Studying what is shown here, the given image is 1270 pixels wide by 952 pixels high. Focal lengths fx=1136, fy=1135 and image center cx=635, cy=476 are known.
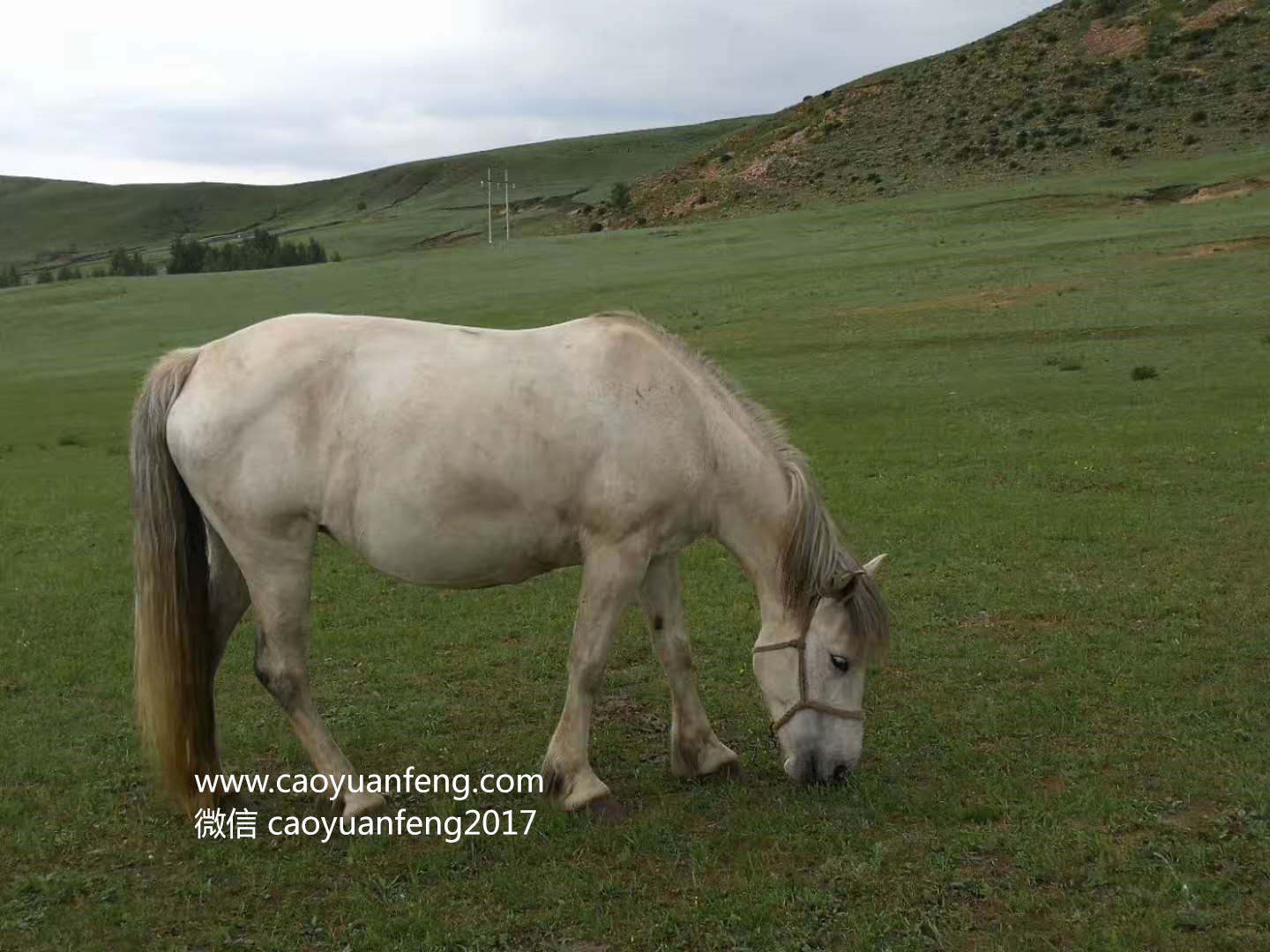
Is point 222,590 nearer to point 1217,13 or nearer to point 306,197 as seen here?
point 1217,13

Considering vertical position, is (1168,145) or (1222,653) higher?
(1168,145)

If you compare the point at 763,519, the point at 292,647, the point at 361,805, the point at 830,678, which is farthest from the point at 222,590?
the point at 830,678

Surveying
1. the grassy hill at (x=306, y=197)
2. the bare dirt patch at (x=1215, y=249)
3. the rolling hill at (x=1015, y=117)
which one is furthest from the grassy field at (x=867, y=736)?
the grassy hill at (x=306, y=197)

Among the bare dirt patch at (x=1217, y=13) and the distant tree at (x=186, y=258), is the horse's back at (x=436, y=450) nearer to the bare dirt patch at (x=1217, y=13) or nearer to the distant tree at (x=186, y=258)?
the bare dirt patch at (x=1217, y=13)

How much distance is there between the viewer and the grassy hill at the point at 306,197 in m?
137

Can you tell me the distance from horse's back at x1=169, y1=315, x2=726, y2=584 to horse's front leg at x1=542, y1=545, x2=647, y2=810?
0.15 metres

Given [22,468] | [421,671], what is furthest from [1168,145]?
[421,671]

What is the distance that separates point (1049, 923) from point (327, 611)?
6.78 meters

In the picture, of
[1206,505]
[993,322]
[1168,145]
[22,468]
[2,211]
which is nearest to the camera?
[1206,505]

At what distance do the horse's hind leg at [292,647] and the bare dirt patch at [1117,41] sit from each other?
5800cm

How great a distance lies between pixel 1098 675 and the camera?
714 cm

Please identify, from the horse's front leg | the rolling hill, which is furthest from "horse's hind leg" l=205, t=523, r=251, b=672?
the rolling hill

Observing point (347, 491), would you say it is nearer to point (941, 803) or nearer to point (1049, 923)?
point (941, 803)

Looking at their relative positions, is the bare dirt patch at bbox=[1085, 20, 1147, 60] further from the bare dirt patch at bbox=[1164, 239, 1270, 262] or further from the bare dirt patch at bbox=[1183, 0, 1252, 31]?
the bare dirt patch at bbox=[1164, 239, 1270, 262]
